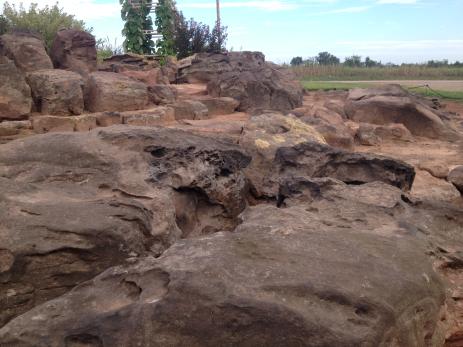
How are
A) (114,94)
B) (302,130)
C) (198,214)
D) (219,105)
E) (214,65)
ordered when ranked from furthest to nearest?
1. (214,65)
2. (219,105)
3. (114,94)
4. (302,130)
5. (198,214)

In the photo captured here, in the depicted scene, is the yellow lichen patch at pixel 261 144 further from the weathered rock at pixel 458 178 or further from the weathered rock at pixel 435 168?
the weathered rock at pixel 435 168

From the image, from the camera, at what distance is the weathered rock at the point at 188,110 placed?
849cm

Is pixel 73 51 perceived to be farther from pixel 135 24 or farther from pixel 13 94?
pixel 135 24

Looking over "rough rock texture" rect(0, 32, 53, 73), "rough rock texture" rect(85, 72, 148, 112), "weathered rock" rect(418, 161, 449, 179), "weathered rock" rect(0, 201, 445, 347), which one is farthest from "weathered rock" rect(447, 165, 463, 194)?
"rough rock texture" rect(0, 32, 53, 73)

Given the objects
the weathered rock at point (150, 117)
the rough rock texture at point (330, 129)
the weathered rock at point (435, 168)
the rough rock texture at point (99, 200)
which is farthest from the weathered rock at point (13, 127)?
the weathered rock at point (435, 168)

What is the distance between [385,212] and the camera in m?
3.79

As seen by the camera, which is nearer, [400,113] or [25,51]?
[25,51]

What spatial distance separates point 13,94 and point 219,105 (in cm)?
343

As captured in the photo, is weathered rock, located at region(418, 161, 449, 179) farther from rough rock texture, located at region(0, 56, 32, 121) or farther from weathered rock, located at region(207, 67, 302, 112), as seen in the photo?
rough rock texture, located at region(0, 56, 32, 121)

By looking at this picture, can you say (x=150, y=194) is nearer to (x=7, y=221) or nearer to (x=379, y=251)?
(x=7, y=221)

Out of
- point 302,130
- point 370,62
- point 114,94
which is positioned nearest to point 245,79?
point 114,94

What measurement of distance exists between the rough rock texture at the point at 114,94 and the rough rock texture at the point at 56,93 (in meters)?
0.27

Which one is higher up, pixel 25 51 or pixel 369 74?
pixel 25 51

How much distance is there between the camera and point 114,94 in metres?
8.03
